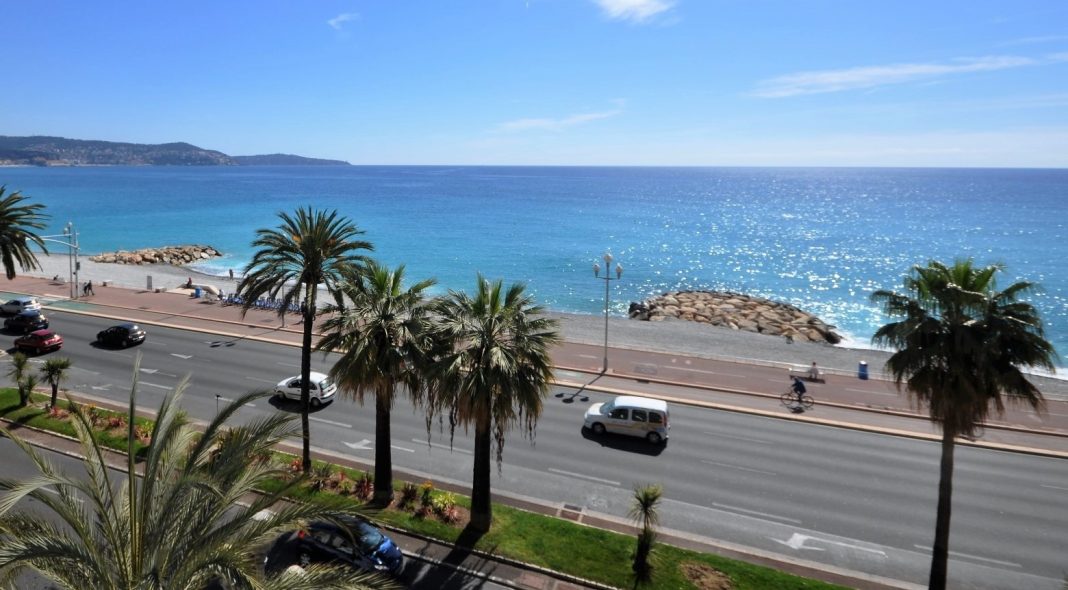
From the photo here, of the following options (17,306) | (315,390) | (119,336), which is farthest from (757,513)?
(17,306)

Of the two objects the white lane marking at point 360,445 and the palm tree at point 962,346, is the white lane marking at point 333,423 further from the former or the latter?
the palm tree at point 962,346

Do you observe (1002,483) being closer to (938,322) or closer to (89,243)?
(938,322)

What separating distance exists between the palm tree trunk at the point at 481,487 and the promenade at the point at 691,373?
1.26m

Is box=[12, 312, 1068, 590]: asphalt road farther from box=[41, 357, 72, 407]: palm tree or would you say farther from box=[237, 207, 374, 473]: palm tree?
box=[237, 207, 374, 473]: palm tree

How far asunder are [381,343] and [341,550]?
18.1ft

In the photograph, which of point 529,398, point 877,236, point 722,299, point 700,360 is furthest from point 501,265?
point 877,236

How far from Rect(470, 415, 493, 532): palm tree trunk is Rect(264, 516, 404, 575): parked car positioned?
103 inches

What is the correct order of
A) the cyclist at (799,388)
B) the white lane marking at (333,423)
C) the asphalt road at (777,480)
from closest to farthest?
the asphalt road at (777,480) < the white lane marking at (333,423) < the cyclist at (799,388)

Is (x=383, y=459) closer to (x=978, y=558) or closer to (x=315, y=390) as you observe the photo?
(x=315, y=390)

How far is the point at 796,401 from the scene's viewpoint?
30.2 m

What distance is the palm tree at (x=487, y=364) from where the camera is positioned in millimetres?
15852

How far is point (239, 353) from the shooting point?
35.6 meters

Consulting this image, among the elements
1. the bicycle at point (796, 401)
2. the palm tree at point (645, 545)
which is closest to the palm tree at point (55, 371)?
the palm tree at point (645, 545)

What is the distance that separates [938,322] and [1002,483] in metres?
12.4
